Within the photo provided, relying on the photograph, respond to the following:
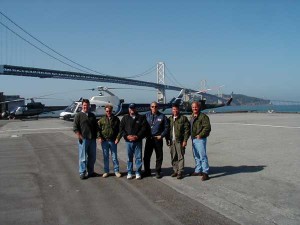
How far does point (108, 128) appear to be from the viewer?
8266 mm

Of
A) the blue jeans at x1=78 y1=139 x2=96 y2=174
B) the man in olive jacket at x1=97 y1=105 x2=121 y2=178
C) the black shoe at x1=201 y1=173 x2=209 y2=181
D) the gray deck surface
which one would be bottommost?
the gray deck surface

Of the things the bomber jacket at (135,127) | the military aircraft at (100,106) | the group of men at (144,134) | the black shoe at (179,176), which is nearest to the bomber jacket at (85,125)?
the group of men at (144,134)

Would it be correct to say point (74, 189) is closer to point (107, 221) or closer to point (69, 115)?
point (107, 221)

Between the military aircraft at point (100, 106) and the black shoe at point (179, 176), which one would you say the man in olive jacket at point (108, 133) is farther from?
the military aircraft at point (100, 106)

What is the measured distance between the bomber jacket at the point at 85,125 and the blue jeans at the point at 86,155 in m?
0.15

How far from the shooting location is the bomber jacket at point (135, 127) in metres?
8.09

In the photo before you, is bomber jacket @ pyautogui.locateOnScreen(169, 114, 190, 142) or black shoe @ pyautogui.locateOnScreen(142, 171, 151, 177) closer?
bomber jacket @ pyautogui.locateOnScreen(169, 114, 190, 142)

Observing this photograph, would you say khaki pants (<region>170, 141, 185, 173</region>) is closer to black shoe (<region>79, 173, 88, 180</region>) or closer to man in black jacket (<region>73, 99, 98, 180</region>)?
man in black jacket (<region>73, 99, 98, 180</region>)

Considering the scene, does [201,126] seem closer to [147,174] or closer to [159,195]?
[147,174]

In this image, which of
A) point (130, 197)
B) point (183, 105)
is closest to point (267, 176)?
point (130, 197)

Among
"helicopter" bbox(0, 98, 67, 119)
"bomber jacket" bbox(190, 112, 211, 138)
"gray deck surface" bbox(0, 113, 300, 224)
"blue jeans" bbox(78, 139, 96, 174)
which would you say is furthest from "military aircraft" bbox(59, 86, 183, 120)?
"bomber jacket" bbox(190, 112, 211, 138)

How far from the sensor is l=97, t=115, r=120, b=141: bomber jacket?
826cm

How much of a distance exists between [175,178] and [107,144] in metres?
1.75

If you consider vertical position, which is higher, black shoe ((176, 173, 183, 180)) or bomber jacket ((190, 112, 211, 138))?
bomber jacket ((190, 112, 211, 138))
